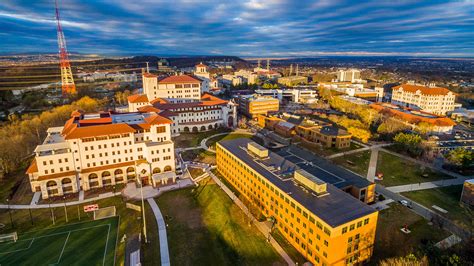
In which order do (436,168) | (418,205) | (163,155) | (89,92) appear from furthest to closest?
(89,92)
(436,168)
(163,155)
(418,205)

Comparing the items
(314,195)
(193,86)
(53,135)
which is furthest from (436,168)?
(53,135)

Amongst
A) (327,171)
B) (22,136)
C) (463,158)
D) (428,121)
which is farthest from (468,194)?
(22,136)

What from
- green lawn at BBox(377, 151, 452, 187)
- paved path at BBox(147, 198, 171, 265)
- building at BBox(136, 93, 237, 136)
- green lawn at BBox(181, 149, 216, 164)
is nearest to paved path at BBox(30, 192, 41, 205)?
paved path at BBox(147, 198, 171, 265)

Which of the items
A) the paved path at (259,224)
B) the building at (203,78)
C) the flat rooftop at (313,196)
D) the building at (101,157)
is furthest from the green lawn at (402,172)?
the building at (203,78)

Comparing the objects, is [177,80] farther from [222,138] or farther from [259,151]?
[259,151]

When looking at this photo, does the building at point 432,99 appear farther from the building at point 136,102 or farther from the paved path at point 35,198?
the paved path at point 35,198

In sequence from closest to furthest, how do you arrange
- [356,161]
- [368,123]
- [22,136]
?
[356,161] → [22,136] → [368,123]

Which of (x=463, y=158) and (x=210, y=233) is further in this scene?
(x=463, y=158)

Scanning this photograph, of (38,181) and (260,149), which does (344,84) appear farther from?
(38,181)
